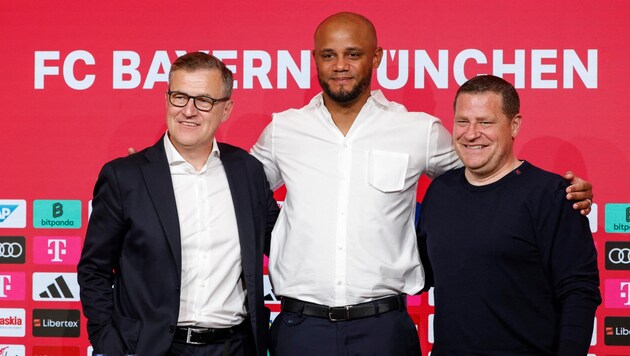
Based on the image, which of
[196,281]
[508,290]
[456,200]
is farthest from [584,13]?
[196,281]

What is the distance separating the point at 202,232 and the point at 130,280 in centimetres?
27

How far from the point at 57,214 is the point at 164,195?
1.21 m

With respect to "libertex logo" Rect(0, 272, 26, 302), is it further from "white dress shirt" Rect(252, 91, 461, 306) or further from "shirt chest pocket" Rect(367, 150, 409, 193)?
"shirt chest pocket" Rect(367, 150, 409, 193)

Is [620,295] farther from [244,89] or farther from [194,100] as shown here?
[194,100]

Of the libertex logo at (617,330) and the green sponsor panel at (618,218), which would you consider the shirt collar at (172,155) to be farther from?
the libertex logo at (617,330)

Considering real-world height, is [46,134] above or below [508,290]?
above

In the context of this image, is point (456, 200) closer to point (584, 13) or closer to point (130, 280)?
point (130, 280)

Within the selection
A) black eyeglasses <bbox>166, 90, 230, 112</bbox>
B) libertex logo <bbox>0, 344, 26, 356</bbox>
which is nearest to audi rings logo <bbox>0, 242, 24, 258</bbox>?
libertex logo <bbox>0, 344, 26, 356</bbox>

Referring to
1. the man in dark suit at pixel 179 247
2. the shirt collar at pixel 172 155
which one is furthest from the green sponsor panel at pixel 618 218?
the shirt collar at pixel 172 155

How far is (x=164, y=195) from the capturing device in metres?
2.32

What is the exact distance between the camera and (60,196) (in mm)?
3316

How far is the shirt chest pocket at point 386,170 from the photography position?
2.54 m

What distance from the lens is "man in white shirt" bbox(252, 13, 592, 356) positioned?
248 cm

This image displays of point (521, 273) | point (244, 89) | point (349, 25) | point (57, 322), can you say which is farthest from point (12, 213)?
point (521, 273)
